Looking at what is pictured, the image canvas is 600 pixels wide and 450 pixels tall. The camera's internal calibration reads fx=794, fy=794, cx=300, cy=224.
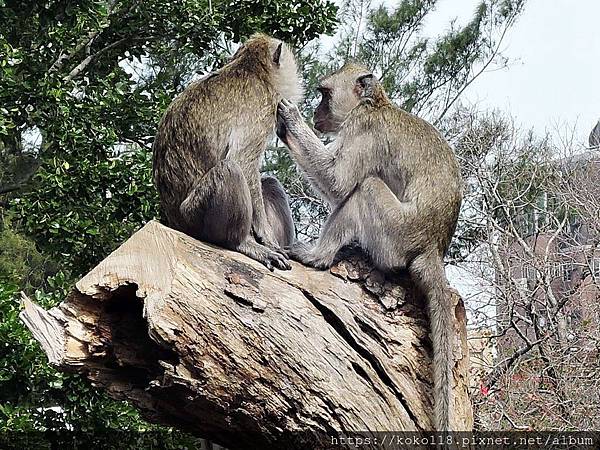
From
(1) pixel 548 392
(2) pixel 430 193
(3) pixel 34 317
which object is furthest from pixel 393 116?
(1) pixel 548 392

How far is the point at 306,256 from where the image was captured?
3.86m

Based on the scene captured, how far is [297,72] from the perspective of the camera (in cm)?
436

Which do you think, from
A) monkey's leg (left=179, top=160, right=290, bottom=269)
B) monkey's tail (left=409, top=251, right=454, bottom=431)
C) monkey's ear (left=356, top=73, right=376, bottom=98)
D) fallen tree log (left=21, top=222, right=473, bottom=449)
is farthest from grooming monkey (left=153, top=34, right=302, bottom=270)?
monkey's tail (left=409, top=251, right=454, bottom=431)

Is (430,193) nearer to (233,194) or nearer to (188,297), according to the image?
(233,194)

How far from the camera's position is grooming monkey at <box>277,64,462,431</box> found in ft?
12.6

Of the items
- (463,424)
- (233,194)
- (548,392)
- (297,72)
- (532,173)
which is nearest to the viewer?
(463,424)

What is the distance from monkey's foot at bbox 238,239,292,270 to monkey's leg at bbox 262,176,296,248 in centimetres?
45

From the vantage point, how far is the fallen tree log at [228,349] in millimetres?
3086

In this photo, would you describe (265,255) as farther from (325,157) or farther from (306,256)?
(325,157)

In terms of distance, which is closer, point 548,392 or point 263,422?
point 263,422

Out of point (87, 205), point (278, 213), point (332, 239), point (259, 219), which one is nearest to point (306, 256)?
point (332, 239)

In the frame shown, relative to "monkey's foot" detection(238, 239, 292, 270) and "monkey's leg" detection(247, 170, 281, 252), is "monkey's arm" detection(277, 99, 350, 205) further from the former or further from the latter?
"monkey's foot" detection(238, 239, 292, 270)

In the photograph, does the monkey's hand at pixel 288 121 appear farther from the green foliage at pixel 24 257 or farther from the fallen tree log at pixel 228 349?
the green foliage at pixel 24 257

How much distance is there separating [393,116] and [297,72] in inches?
23.4
